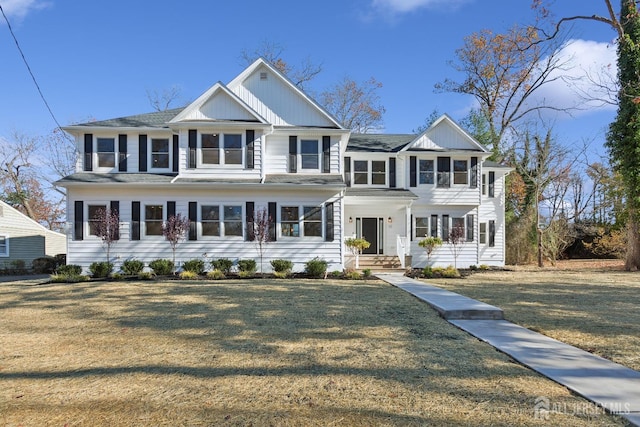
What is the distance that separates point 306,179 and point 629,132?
14.1 m

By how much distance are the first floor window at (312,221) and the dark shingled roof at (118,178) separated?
17.6 feet

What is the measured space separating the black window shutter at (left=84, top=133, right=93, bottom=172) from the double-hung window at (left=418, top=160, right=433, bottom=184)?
46.7ft

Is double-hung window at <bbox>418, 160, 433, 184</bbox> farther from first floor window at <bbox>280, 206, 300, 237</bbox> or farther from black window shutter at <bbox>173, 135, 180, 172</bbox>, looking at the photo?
black window shutter at <bbox>173, 135, 180, 172</bbox>

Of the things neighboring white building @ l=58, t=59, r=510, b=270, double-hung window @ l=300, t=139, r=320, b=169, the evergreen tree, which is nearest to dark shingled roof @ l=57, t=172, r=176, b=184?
neighboring white building @ l=58, t=59, r=510, b=270

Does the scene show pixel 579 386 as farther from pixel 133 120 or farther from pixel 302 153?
A: pixel 133 120

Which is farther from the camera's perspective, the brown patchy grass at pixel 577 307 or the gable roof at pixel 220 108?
the gable roof at pixel 220 108

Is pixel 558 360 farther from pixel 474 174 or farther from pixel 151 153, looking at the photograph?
pixel 151 153

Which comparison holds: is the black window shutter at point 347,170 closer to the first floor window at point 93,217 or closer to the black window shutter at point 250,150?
the black window shutter at point 250,150

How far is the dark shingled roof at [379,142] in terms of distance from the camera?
19255mm

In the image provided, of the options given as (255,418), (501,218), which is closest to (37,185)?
(501,218)

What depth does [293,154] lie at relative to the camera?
1625 centimetres

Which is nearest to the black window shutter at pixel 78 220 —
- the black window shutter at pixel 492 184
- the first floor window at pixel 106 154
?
the first floor window at pixel 106 154

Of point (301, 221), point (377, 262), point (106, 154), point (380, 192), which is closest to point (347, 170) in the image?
point (380, 192)

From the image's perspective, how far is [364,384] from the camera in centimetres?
412
